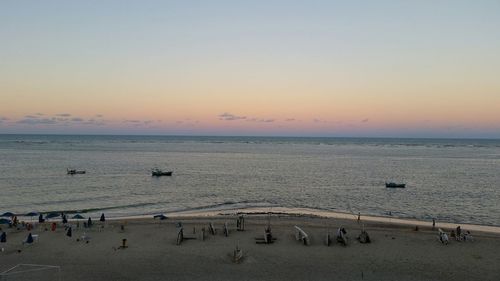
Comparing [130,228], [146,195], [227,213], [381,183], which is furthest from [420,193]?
[130,228]

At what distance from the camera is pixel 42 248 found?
28.8 metres

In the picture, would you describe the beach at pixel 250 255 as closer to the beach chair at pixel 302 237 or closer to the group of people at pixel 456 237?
the beach chair at pixel 302 237

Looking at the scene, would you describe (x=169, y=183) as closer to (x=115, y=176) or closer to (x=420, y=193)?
(x=115, y=176)

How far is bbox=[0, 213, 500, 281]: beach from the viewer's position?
2406cm

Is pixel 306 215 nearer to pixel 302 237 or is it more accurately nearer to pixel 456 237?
pixel 302 237

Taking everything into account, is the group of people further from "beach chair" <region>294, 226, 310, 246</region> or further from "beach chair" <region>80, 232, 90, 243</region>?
"beach chair" <region>80, 232, 90, 243</region>

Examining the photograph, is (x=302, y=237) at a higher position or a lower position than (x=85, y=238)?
higher

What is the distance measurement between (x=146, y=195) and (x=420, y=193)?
36.6 meters

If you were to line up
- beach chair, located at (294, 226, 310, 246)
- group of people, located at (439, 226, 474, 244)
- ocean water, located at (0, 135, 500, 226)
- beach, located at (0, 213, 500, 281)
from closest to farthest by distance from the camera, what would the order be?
beach, located at (0, 213, 500, 281) < beach chair, located at (294, 226, 310, 246) < group of people, located at (439, 226, 474, 244) < ocean water, located at (0, 135, 500, 226)

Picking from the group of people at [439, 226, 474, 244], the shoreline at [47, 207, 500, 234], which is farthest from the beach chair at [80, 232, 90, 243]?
the group of people at [439, 226, 474, 244]

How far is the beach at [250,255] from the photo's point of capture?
2406 centimetres

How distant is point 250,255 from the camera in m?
27.3

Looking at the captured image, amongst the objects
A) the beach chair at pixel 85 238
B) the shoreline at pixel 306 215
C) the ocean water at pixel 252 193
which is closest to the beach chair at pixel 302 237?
the shoreline at pixel 306 215

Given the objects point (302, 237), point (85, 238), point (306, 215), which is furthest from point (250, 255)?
point (306, 215)
